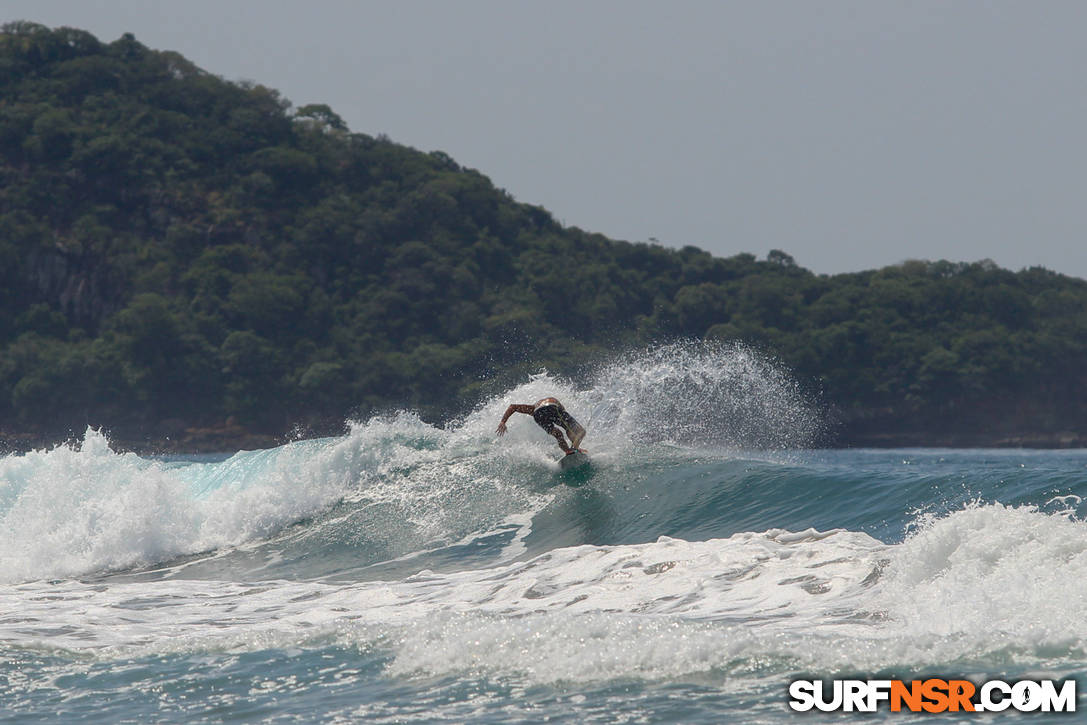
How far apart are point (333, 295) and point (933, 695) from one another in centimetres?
7954

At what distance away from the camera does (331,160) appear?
95000 mm

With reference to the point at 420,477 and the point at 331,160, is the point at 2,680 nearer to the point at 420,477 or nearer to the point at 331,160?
the point at 420,477

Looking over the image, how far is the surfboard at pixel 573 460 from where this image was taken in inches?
793

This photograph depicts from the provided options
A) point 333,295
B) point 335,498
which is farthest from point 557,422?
point 333,295

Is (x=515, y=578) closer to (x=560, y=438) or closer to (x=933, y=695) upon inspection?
(x=560, y=438)

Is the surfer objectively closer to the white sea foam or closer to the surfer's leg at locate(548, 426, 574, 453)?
the surfer's leg at locate(548, 426, 574, 453)

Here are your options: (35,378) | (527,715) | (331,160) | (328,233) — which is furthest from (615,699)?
(331,160)

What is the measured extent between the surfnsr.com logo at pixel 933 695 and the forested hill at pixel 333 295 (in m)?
64.8

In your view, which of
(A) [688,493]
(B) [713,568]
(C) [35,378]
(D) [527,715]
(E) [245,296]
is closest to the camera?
(D) [527,715]

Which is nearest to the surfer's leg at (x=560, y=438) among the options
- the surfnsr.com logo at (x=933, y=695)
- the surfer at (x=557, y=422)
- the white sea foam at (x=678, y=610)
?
the surfer at (x=557, y=422)

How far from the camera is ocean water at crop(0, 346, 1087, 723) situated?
28.0 ft

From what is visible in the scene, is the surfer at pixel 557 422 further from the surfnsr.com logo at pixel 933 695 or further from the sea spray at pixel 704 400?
the surfnsr.com logo at pixel 933 695

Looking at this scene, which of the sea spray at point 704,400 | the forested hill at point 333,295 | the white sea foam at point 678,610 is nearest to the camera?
the white sea foam at point 678,610

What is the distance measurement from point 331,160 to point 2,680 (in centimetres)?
8768
